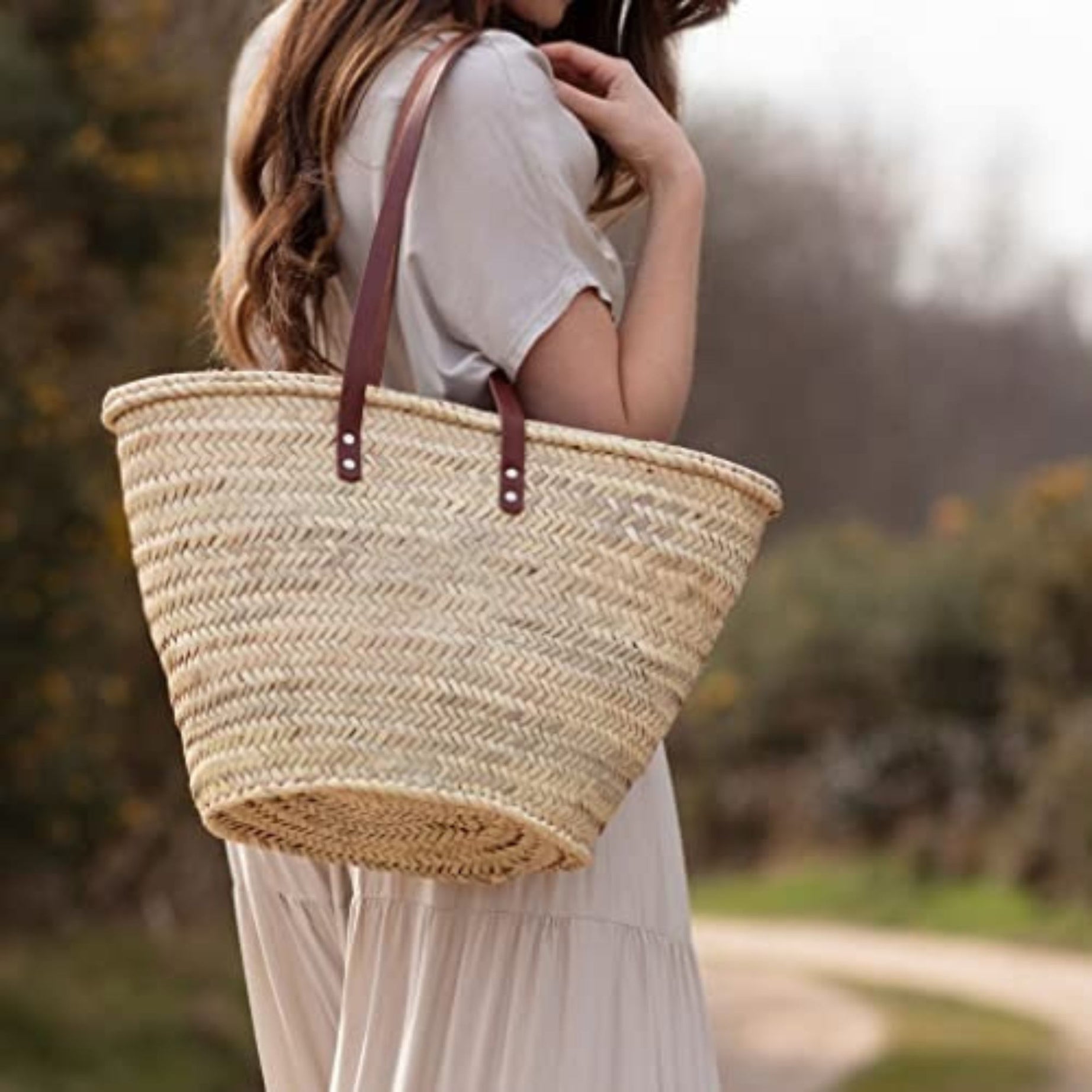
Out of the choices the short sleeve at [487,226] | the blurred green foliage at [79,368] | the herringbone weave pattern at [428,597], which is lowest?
the blurred green foliage at [79,368]

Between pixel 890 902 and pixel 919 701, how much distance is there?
206 centimetres

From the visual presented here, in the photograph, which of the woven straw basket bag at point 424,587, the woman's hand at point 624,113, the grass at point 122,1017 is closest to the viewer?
the woven straw basket bag at point 424,587

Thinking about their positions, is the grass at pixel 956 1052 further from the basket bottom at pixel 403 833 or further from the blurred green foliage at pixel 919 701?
the basket bottom at pixel 403 833

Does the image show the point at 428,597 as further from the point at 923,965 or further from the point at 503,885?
the point at 923,965

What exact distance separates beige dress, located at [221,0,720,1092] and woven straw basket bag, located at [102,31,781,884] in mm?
94

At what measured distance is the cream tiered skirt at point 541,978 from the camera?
2227mm

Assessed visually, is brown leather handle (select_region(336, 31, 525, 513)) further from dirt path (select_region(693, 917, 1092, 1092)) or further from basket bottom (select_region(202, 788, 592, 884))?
dirt path (select_region(693, 917, 1092, 1092))

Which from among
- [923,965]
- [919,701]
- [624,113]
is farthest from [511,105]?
[919,701]

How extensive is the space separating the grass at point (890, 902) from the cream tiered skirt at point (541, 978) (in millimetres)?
10910

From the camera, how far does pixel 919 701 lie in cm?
1673

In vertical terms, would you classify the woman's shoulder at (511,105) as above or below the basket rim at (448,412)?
above

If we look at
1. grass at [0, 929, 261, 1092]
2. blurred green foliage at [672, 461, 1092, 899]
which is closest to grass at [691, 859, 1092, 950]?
blurred green foliage at [672, 461, 1092, 899]

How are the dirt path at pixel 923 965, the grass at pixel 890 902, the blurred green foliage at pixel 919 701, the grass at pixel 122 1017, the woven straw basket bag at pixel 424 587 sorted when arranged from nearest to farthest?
the woven straw basket bag at pixel 424 587 < the grass at pixel 122 1017 < the dirt path at pixel 923 965 < the grass at pixel 890 902 < the blurred green foliage at pixel 919 701

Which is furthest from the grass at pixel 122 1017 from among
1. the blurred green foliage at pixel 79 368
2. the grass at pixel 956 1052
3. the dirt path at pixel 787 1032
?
the grass at pixel 956 1052
